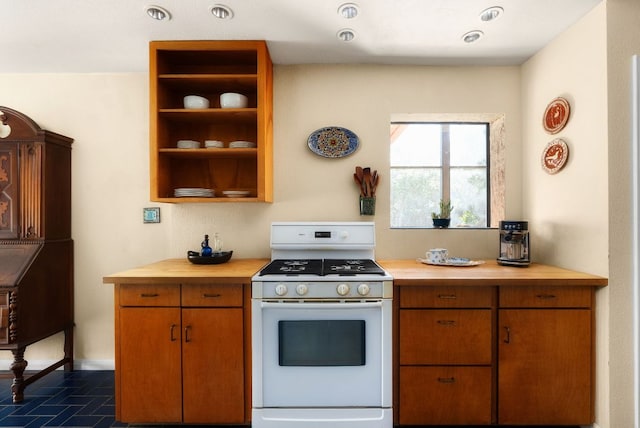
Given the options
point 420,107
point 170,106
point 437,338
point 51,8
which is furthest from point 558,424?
point 51,8

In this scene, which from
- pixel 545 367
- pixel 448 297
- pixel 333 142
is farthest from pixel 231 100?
pixel 545 367

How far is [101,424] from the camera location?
1.97 metres

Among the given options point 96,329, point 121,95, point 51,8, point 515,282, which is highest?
point 51,8

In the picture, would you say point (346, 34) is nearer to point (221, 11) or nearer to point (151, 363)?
point (221, 11)

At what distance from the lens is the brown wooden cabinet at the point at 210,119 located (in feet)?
7.25

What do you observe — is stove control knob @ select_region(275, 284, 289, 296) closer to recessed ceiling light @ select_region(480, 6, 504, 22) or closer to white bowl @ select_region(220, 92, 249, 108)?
white bowl @ select_region(220, 92, 249, 108)

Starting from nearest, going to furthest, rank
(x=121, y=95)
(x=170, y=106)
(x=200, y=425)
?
(x=200, y=425), (x=170, y=106), (x=121, y=95)

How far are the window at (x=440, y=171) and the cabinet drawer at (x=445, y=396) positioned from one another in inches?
47.2

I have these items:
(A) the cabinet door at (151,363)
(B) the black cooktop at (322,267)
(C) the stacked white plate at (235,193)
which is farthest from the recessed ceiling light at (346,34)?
(A) the cabinet door at (151,363)

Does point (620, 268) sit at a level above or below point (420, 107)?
below

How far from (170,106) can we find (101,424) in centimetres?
211

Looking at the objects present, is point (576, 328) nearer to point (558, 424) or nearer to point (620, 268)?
point (620, 268)

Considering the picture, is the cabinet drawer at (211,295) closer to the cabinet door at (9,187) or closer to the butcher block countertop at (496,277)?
the butcher block countertop at (496,277)

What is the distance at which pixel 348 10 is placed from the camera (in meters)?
1.88
